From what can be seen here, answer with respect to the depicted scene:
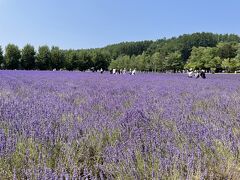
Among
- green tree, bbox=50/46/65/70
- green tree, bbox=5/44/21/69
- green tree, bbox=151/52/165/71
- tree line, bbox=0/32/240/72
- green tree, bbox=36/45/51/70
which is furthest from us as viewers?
green tree, bbox=151/52/165/71

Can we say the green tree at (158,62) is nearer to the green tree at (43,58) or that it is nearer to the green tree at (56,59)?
the green tree at (56,59)

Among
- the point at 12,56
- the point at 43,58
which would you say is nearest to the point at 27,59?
the point at 12,56

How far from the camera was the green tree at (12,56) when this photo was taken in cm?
6158

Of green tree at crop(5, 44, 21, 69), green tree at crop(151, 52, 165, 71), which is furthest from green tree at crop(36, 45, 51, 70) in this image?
green tree at crop(151, 52, 165, 71)

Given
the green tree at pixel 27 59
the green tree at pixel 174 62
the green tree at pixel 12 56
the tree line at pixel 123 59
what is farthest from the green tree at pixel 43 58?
the green tree at pixel 174 62

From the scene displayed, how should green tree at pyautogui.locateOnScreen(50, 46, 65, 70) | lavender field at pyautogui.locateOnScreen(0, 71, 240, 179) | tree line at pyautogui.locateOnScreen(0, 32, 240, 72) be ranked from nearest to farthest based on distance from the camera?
lavender field at pyautogui.locateOnScreen(0, 71, 240, 179)
tree line at pyautogui.locateOnScreen(0, 32, 240, 72)
green tree at pyautogui.locateOnScreen(50, 46, 65, 70)

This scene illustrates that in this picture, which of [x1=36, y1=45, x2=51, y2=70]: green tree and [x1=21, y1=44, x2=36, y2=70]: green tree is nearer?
[x1=21, y1=44, x2=36, y2=70]: green tree

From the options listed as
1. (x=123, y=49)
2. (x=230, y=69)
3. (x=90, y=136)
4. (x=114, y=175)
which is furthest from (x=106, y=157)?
(x=123, y=49)

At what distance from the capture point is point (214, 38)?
4609 inches

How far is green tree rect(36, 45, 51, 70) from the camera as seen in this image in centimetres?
6506

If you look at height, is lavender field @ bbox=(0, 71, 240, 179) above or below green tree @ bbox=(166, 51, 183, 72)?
above

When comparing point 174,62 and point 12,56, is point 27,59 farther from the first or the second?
point 174,62

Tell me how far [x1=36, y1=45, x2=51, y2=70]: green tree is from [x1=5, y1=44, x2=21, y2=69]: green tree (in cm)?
404

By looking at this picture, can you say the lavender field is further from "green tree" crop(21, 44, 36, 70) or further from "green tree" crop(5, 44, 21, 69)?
"green tree" crop(21, 44, 36, 70)
